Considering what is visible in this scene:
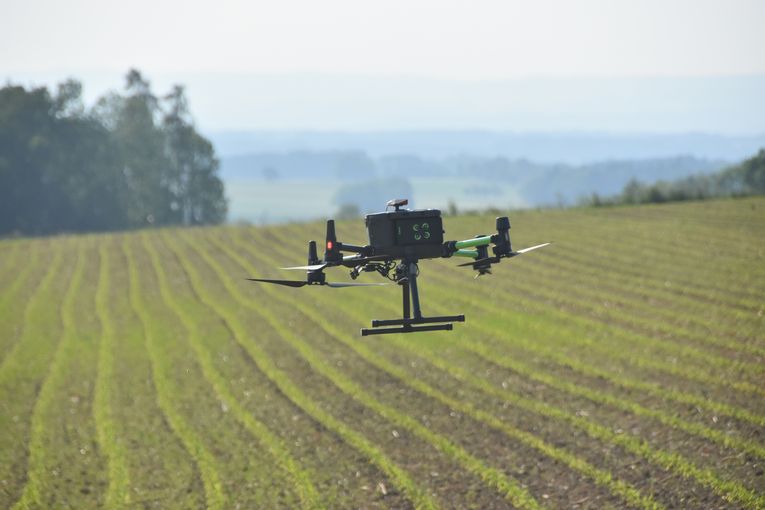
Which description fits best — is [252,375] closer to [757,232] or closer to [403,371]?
[403,371]

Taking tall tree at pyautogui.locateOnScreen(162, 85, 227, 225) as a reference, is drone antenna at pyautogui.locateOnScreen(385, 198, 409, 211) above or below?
below

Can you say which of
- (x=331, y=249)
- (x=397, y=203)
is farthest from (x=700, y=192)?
(x=331, y=249)

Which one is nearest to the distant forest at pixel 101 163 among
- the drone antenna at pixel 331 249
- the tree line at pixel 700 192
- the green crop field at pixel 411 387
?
the green crop field at pixel 411 387

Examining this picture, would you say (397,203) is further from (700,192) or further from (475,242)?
(700,192)

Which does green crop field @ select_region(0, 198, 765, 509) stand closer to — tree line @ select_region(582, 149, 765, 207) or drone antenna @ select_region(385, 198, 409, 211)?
drone antenna @ select_region(385, 198, 409, 211)

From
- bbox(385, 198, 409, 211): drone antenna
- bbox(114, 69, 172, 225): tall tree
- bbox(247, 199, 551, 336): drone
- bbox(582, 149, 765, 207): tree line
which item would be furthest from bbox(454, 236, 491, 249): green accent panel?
bbox(114, 69, 172, 225): tall tree
